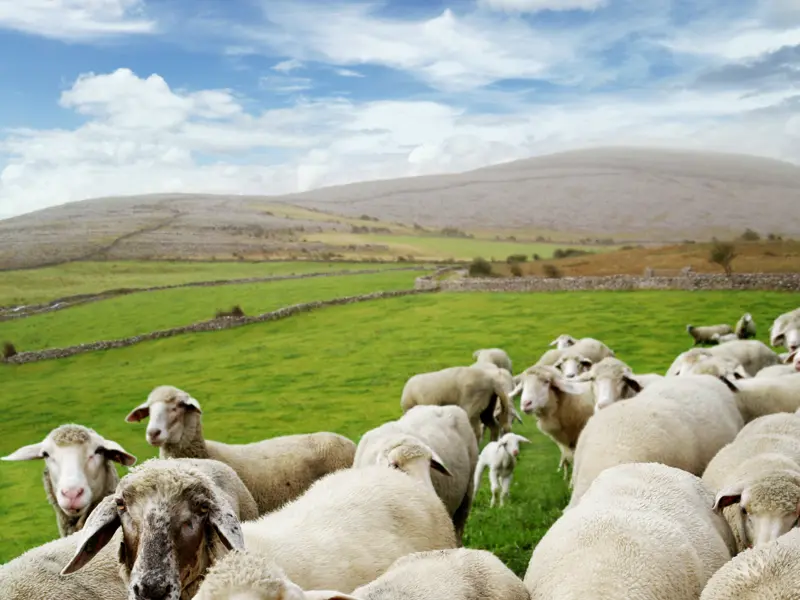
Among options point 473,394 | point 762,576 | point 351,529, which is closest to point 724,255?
point 473,394

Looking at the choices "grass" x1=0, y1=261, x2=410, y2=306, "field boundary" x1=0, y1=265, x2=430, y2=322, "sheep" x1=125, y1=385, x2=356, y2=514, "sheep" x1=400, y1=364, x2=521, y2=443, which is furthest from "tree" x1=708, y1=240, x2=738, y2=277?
"sheep" x1=125, y1=385, x2=356, y2=514

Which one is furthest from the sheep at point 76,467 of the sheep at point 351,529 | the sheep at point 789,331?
the sheep at point 789,331

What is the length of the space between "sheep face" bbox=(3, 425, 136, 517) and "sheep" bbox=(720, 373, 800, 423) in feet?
21.0

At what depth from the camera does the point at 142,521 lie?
9.64 ft

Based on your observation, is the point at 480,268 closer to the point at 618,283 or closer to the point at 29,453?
the point at 618,283

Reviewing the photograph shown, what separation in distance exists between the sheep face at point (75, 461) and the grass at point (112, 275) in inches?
686

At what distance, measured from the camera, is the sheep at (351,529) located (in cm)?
367

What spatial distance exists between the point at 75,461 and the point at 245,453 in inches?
93.0

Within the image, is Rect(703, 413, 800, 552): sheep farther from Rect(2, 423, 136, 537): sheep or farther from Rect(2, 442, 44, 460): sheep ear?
Rect(2, 442, 44, 460): sheep ear

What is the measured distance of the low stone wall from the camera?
2605 cm

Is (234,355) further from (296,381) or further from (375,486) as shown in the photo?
(375,486)

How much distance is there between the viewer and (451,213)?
39469 millimetres

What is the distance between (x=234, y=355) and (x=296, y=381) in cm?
363

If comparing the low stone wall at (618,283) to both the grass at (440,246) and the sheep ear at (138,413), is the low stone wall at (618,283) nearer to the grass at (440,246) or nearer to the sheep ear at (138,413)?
the grass at (440,246)
